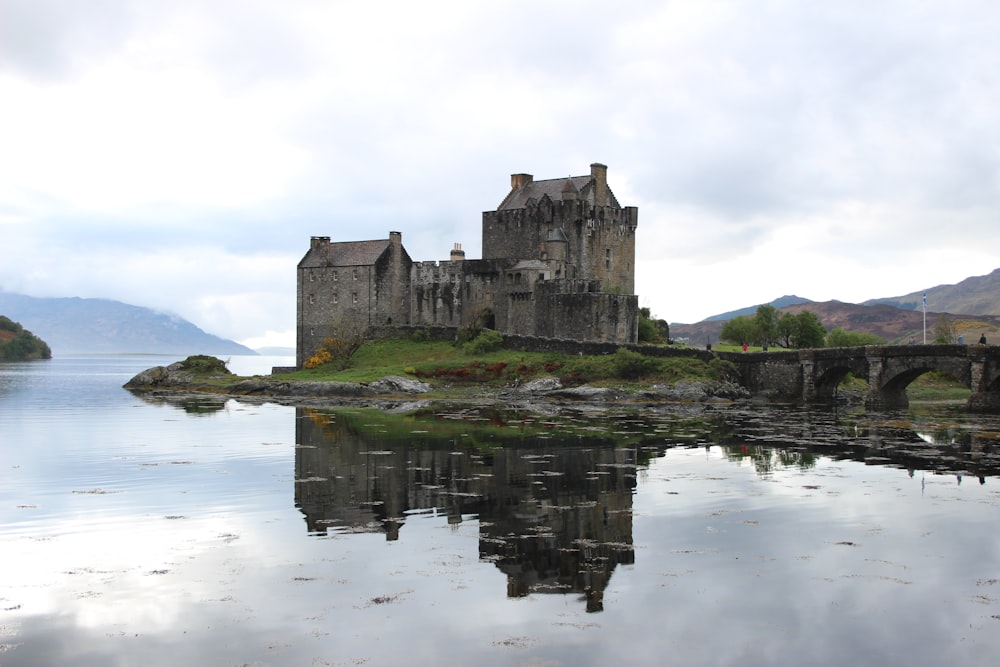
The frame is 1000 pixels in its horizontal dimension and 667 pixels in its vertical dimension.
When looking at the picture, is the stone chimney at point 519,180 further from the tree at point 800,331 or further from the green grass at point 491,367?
the tree at point 800,331

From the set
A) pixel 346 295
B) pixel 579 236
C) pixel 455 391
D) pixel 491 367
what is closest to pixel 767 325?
pixel 579 236

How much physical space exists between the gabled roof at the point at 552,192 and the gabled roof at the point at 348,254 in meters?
9.29

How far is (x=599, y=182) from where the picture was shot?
2692 inches

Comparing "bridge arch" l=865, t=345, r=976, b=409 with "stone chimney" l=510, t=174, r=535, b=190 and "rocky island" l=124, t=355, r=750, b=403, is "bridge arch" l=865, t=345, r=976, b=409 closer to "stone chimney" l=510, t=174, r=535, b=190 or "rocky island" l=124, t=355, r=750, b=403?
"rocky island" l=124, t=355, r=750, b=403

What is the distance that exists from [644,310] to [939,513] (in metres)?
51.1

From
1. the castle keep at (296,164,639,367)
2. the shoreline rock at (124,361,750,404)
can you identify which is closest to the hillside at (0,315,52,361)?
the castle keep at (296,164,639,367)

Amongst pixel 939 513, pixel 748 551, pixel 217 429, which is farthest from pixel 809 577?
pixel 217 429

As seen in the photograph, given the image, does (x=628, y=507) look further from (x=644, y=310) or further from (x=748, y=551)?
(x=644, y=310)

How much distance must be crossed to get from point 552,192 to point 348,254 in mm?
15382

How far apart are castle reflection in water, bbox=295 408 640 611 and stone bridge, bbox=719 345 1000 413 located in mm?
22503

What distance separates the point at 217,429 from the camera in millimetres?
37344

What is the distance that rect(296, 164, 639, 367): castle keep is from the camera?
209 ft

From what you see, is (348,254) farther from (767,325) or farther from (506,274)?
(767,325)

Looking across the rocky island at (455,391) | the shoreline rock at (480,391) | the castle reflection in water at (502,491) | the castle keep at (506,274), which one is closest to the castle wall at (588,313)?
the castle keep at (506,274)
